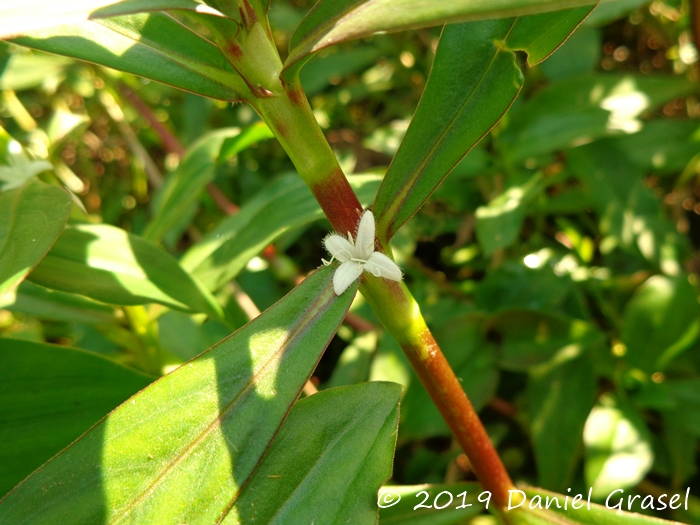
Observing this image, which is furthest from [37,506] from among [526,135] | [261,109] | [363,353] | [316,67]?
[316,67]

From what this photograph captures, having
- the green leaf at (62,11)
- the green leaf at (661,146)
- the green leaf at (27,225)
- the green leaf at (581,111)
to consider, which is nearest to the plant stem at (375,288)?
the green leaf at (62,11)

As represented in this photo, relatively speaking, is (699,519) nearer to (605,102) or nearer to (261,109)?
(605,102)

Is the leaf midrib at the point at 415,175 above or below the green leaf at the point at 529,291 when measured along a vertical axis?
below

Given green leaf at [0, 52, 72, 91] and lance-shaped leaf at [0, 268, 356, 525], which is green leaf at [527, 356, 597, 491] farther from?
green leaf at [0, 52, 72, 91]

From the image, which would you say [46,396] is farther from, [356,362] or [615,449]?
[615,449]

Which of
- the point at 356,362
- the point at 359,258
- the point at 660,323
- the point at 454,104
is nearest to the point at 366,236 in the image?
the point at 359,258

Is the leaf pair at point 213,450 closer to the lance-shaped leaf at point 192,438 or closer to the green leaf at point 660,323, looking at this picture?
the lance-shaped leaf at point 192,438
